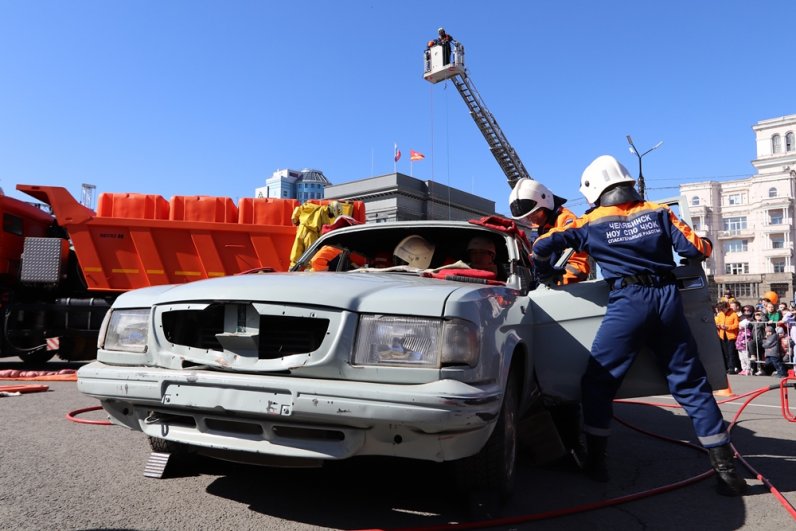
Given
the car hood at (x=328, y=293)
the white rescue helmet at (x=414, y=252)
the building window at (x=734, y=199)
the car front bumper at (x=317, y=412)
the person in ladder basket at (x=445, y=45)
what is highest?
the person in ladder basket at (x=445, y=45)

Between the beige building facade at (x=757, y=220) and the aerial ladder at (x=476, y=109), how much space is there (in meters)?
33.9

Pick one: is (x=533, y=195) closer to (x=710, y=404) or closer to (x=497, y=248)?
(x=497, y=248)

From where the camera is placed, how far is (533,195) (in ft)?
14.0

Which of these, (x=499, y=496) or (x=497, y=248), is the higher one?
(x=497, y=248)

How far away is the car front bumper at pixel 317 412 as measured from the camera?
78.7 inches

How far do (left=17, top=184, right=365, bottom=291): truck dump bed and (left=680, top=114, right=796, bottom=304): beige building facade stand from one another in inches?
2645

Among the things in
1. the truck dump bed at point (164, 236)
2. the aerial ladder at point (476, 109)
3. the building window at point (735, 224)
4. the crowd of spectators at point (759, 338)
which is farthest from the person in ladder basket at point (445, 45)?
the building window at point (735, 224)

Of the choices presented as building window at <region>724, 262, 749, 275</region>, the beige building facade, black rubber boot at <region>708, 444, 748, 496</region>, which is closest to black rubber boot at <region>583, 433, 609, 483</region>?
black rubber boot at <region>708, 444, 748, 496</region>

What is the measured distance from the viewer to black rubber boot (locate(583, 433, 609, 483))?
3238mm

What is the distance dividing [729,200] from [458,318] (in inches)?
3394

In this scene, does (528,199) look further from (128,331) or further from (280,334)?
(128,331)

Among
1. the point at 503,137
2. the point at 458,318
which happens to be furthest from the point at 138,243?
the point at 503,137

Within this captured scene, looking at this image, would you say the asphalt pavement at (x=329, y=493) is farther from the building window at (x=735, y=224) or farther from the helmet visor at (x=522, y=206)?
the building window at (x=735, y=224)

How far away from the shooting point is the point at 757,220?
234 ft
